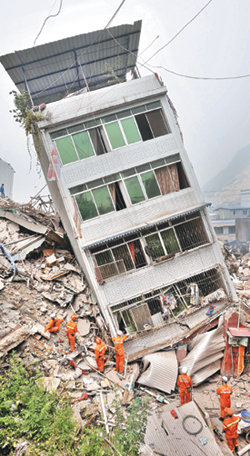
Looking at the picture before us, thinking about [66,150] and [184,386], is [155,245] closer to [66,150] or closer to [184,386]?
[184,386]

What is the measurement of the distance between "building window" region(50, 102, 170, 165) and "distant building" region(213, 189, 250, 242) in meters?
29.0

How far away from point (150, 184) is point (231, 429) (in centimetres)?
861

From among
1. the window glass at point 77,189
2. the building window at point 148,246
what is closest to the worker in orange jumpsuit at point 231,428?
the building window at point 148,246

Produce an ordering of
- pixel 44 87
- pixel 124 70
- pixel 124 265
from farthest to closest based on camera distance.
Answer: pixel 124 70 < pixel 44 87 < pixel 124 265

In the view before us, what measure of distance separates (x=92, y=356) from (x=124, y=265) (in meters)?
3.59

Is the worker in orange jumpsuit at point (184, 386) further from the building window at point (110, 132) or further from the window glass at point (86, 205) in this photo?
the building window at point (110, 132)

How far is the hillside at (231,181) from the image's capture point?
99938 mm

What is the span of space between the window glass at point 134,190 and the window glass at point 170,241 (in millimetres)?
1777

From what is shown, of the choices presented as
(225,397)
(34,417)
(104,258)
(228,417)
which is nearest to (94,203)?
(104,258)

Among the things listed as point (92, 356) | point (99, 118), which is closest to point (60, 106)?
point (99, 118)

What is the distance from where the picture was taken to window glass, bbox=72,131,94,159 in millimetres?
11438

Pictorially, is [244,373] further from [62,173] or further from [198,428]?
[62,173]

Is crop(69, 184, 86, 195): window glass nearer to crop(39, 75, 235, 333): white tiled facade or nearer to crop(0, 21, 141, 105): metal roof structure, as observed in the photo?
crop(39, 75, 235, 333): white tiled facade

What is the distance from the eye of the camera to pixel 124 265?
1123cm
